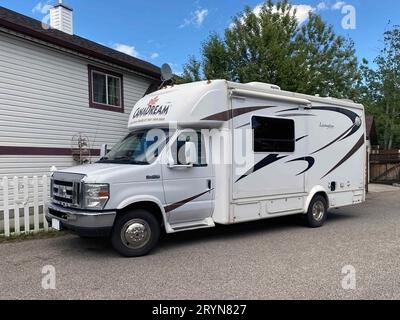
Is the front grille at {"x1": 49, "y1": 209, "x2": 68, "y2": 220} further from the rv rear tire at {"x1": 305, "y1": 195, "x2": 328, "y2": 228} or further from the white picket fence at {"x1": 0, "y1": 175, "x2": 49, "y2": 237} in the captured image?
the rv rear tire at {"x1": 305, "y1": 195, "x2": 328, "y2": 228}

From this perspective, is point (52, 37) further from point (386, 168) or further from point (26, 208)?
point (386, 168)

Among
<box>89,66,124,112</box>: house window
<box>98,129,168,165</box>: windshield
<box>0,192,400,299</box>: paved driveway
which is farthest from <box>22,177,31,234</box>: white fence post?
<box>89,66,124,112</box>: house window

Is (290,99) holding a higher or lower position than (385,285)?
higher

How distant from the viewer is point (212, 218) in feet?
27.0

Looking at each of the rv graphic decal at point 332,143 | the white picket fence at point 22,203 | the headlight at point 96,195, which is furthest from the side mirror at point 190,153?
the white picket fence at point 22,203

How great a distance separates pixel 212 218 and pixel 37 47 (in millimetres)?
7312

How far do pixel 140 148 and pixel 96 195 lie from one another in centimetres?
136

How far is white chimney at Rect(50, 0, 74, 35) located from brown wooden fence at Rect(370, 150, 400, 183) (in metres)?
20.7

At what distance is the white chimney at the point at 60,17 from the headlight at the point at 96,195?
10.6 meters

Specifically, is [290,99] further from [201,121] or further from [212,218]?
[212,218]

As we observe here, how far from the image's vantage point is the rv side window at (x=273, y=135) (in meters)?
8.75

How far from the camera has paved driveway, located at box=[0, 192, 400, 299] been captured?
17.5ft

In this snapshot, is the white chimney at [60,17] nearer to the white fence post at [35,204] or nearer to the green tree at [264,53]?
the green tree at [264,53]
